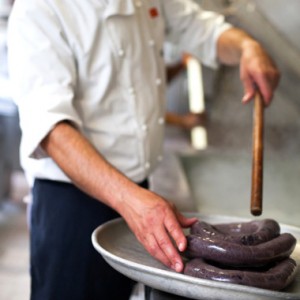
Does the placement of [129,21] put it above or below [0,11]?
above

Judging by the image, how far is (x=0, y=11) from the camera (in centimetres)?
481

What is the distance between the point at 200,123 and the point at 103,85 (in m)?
2.05

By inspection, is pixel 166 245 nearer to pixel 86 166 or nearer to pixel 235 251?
pixel 235 251

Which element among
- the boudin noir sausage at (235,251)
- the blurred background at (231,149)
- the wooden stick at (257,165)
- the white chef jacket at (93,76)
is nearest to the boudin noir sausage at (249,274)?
the boudin noir sausage at (235,251)

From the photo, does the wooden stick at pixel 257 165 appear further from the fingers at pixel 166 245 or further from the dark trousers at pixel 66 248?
the dark trousers at pixel 66 248

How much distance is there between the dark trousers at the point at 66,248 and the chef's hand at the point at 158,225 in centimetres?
41

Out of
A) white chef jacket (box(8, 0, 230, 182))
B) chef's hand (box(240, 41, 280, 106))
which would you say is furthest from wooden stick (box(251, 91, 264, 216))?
white chef jacket (box(8, 0, 230, 182))

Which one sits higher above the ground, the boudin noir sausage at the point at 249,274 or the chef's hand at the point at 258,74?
the chef's hand at the point at 258,74

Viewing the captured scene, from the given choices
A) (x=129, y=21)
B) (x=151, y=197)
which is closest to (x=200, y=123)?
(x=129, y=21)

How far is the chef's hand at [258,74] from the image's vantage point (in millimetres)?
1405

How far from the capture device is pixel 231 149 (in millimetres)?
2912

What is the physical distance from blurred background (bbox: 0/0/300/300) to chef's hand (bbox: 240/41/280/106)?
0.47 metres

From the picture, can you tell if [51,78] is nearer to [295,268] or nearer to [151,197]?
[151,197]

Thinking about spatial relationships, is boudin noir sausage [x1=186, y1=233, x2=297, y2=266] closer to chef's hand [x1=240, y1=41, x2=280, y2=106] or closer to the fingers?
the fingers
